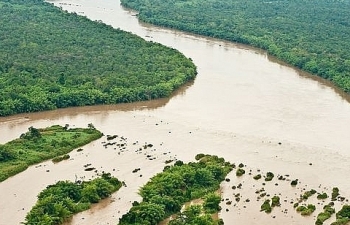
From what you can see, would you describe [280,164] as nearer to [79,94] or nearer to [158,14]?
[79,94]

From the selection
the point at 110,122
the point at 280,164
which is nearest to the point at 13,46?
the point at 110,122

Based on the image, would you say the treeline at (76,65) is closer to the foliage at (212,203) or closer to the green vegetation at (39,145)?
the green vegetation at (39,145)

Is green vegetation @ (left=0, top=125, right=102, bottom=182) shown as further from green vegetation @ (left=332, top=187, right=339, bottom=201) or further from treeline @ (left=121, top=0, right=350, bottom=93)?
treeline @ (left=121, top=0, right=350, bottom=93)

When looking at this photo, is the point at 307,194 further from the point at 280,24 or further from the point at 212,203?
the point at 280,24

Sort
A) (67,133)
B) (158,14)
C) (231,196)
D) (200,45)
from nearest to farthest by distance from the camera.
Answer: (231,196), (67,133), (200,45), (158,14)

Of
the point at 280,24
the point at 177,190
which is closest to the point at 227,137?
the point at 177,190

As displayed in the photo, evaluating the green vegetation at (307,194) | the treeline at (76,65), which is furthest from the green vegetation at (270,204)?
the treeline at (76,65)
